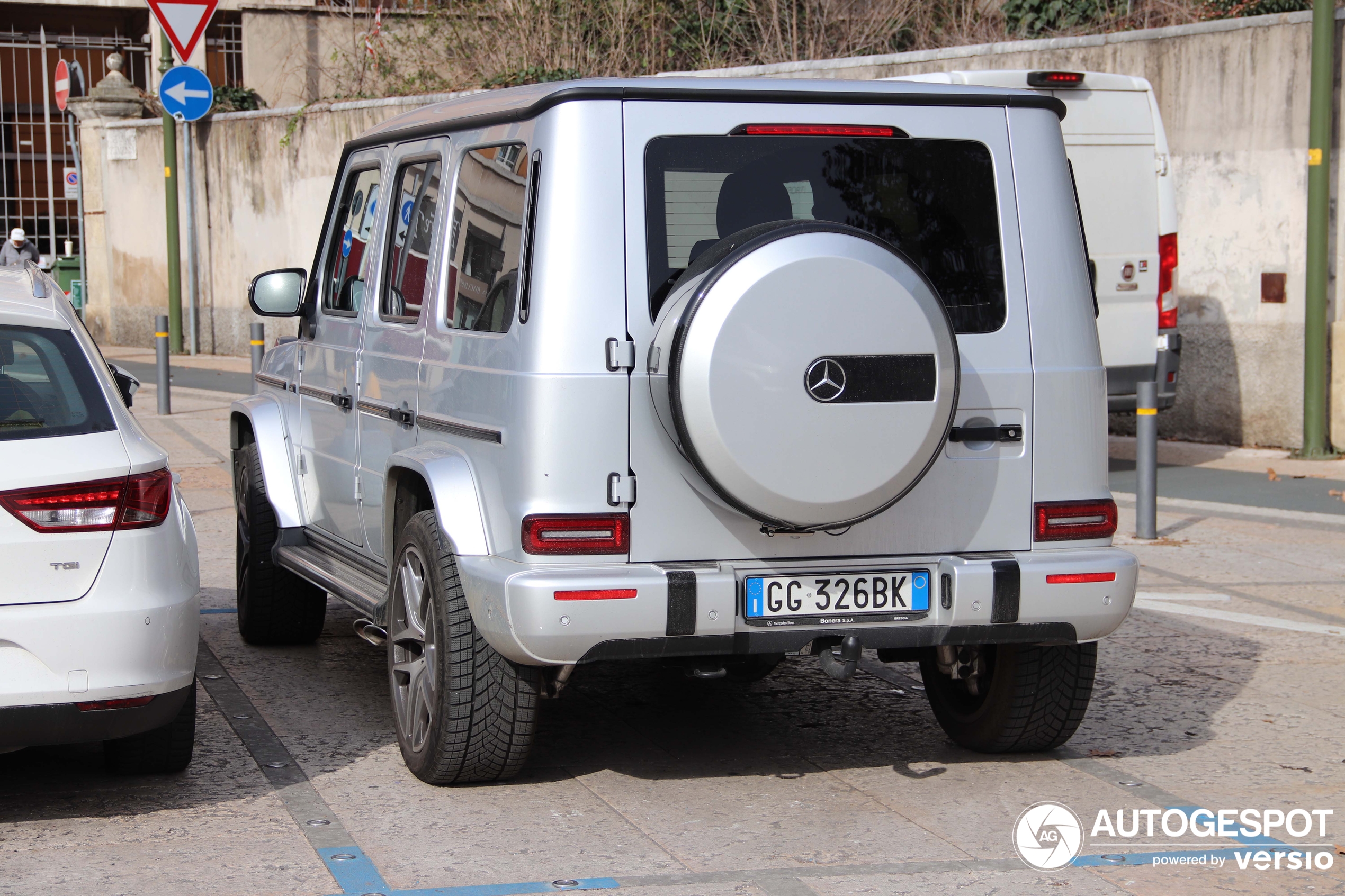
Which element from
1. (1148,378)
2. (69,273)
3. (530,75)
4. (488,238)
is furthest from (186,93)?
(488,238)

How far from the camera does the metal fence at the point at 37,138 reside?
33.8 m

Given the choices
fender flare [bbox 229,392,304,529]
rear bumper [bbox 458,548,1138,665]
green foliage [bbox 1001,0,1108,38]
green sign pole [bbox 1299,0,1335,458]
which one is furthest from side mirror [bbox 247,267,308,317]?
green foliage [bbox 1001,0,1108,38]

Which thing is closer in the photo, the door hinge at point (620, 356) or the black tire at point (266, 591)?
the door hinge at point (620, 356)

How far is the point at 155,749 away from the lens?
4.92 meters

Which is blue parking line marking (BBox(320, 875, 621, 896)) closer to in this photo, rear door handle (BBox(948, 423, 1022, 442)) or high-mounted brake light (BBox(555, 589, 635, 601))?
high-mounted brake light (BBox(555, 589, 635, 601))

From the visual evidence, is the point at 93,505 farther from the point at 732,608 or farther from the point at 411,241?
the point at 732,608

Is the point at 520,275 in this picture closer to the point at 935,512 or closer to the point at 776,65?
the point at 935,512

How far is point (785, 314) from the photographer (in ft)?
14.2

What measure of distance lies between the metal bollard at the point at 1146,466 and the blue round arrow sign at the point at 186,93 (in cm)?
1438

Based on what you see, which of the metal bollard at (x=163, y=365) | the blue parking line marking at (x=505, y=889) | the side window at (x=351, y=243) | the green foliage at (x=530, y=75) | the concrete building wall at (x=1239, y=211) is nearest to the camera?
the blue parking line marking at (x=505, y=889)

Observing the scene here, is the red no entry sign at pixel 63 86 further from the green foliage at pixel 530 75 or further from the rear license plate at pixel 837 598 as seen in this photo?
the rear license plate at pixel 837 598

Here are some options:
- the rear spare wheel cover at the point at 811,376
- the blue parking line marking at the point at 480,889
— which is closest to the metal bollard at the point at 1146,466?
the rear spare wheel cover at the point at 811,376

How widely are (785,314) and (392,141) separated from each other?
2153 mm

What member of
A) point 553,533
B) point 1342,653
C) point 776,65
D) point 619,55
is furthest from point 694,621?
point 619,55
